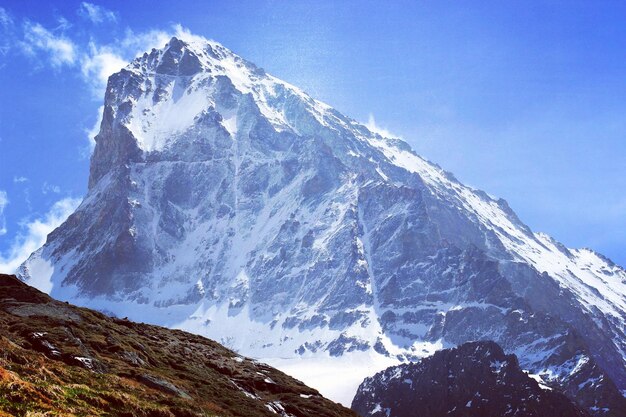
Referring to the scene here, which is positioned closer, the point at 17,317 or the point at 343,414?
the point at 17,317

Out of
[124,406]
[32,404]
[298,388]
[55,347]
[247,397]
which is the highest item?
[298,388]

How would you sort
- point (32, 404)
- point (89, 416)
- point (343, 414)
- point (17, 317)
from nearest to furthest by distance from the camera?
point (32, 404)
point (89, 416)
point (17, 317)
point (343, 414)

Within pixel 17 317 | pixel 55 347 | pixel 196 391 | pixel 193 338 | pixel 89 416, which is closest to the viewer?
pixel 89 416

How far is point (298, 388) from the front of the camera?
76.8m

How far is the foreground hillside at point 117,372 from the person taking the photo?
39812 millimetres

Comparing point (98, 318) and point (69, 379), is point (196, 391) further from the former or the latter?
point (98, 318)

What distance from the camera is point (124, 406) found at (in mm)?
42969

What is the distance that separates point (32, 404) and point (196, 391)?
27.0 metres

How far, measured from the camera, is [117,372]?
54.2 m

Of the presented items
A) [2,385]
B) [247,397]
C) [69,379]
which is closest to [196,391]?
[247,397]

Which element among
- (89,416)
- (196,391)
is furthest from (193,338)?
(89,416)

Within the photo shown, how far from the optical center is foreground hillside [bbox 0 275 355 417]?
39812 millimetres

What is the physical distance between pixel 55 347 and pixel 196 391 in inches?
435

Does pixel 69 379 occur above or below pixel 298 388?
below
